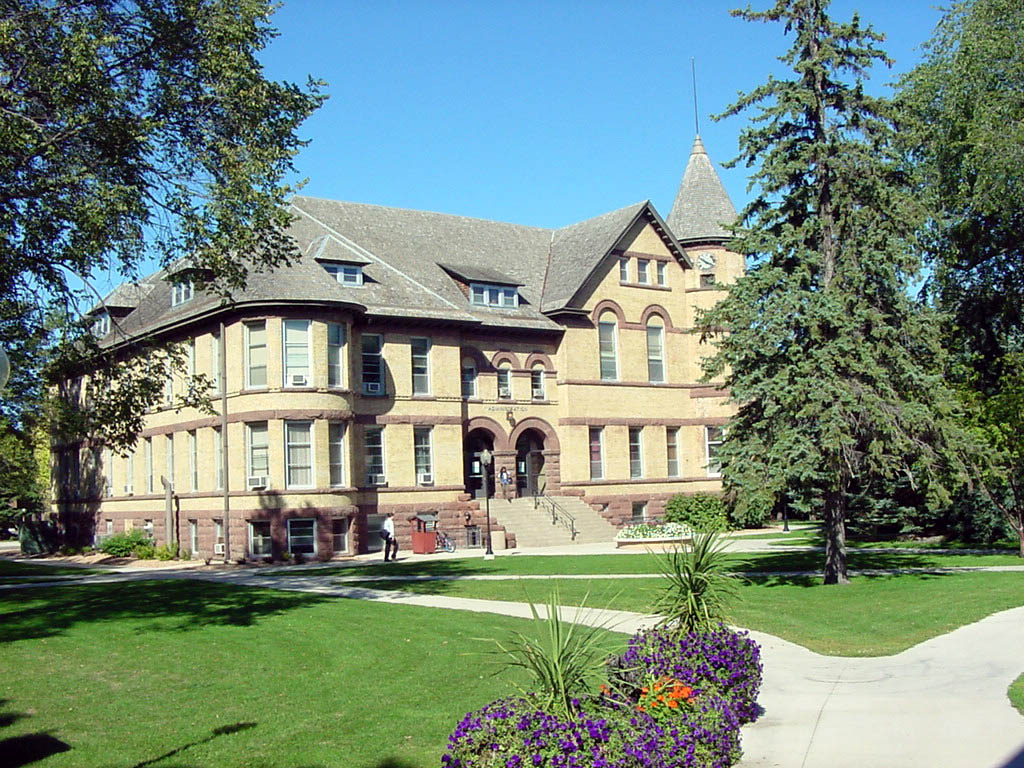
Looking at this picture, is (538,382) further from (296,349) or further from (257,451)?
(257,451)

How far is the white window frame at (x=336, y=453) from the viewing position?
35.0 meters

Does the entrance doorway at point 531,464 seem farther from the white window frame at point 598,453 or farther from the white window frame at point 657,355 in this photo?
the white window frame at point 657,355

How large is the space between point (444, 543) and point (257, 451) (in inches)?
305

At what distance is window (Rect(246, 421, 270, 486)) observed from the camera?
113 feet

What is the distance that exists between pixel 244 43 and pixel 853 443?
1391 cm

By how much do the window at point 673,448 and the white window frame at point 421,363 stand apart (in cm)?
1294

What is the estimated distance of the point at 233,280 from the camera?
765 inches

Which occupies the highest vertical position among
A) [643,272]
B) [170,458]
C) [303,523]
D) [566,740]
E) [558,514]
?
[643,272]

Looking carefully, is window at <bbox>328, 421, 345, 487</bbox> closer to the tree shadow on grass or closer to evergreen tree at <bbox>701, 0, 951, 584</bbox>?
the tree shadow on grass

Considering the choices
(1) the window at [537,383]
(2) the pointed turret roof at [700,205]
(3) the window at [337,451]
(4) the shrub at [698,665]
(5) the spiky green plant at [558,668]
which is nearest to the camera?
(5) the spiky green plant at [558,668]

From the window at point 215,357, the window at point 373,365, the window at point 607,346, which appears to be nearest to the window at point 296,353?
the window at point 215,357

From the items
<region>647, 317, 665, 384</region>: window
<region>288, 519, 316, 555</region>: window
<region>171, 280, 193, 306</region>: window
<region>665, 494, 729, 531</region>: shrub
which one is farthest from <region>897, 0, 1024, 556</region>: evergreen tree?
<region>171, 280, 193, 306</region>: window

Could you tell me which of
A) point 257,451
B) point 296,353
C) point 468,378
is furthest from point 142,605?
point 468,378

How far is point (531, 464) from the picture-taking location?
43156 millimetres
